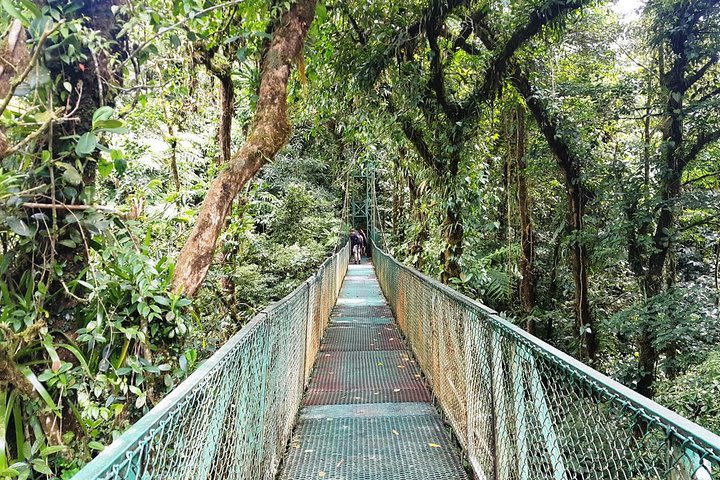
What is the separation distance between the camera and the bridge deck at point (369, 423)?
2551 millimetres

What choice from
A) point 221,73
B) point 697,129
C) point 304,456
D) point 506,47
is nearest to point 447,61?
point 506,47

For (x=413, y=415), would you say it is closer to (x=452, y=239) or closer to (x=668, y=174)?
(x=452, y=239)

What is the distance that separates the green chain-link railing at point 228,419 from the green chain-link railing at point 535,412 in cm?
105

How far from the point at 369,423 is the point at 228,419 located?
1.61 metres

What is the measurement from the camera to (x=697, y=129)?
4.70 meters

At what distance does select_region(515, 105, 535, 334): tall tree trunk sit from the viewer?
6.33m

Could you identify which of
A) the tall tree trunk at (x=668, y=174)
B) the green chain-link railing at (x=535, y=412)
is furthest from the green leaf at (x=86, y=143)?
Answer: the tall tree trunk at (x=668, y=174)

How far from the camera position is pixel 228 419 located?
176 centimetres

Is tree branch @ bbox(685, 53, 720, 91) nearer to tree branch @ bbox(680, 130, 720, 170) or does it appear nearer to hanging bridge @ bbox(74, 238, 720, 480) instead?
tree branch @ bbox(680, 130, 720, 170)

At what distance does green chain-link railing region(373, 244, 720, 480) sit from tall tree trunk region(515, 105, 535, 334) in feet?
11.9

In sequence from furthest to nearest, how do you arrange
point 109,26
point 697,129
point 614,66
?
point 614,66 < point 697,129 < point 109,26

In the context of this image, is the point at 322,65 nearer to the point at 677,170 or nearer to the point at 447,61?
the point at 447,61

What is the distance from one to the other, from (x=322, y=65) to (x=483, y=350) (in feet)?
11.9

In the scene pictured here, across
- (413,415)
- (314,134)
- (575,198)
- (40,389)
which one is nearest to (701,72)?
(575,198)
